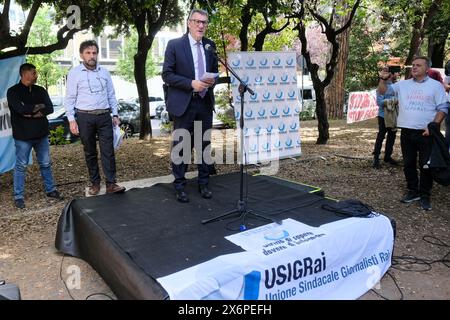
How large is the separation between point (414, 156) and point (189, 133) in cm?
294

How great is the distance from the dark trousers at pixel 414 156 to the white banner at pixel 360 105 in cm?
577

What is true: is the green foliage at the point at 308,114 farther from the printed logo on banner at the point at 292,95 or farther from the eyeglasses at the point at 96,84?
the eyeglasses at the point at 96,84

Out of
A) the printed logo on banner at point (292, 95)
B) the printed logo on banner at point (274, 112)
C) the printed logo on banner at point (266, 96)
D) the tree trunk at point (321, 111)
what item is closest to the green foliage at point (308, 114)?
the tree trunk at point (321, 111)

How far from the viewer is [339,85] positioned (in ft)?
45.3

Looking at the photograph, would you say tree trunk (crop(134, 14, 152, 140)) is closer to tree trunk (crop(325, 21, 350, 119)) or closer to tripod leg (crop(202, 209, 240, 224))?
tree trunk (crop(325, 21, 350, 119))

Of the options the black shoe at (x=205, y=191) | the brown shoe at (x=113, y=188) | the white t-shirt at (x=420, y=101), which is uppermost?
the white t-shirt at (x=420, y=101)

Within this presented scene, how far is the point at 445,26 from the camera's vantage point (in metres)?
12.5

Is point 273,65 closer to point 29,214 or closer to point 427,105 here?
point 427,105

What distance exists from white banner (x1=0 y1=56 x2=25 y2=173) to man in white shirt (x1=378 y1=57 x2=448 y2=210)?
16.7ft

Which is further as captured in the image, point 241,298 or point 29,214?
point 29,214

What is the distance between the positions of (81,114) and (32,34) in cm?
1847

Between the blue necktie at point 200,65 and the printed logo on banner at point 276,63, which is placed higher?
the printed logo on banner at point 276,63

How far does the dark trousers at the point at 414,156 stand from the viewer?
491 cm
